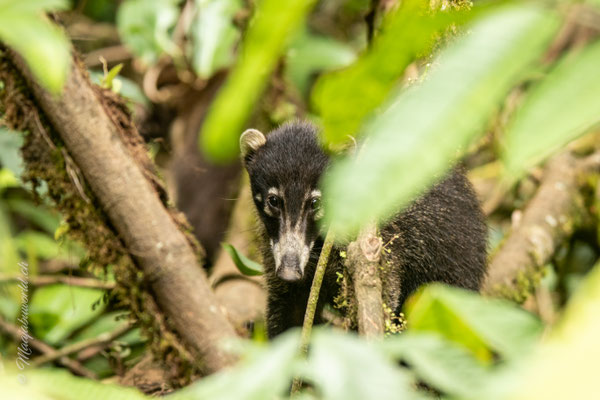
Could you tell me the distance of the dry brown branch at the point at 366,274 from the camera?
2039 millimetres

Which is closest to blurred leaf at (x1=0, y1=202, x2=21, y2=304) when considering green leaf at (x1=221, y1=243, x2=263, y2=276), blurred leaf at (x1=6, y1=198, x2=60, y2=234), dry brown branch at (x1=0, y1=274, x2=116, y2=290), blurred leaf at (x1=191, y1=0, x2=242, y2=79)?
dry brown branch at (x1=0, y1=274, x2=116, y2=290)

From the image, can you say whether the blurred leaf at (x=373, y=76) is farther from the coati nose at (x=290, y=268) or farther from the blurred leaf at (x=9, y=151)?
the blurred leaf at (x=9, y=151)

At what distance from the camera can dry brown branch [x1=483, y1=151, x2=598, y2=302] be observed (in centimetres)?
435

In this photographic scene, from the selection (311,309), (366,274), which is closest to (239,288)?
(366,274)

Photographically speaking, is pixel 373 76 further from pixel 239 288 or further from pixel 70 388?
pixel 239 288

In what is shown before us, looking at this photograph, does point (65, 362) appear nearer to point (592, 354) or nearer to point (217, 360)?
point (217, 360)

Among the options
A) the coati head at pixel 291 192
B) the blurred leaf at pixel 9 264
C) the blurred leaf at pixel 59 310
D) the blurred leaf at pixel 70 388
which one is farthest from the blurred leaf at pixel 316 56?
the blurred leaf at pixel 70 388

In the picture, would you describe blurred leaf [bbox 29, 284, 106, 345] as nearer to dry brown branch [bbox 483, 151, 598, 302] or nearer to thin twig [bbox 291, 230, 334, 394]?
thin twig [bbox 291, 230, 334, 394]

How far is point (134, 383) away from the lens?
3.68m

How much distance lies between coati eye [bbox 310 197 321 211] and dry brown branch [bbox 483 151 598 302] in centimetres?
139

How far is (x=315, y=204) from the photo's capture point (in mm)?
3439

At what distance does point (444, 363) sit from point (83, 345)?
3.58m

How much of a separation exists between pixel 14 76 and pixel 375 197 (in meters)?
2.95

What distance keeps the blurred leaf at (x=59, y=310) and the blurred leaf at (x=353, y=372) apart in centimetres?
339
